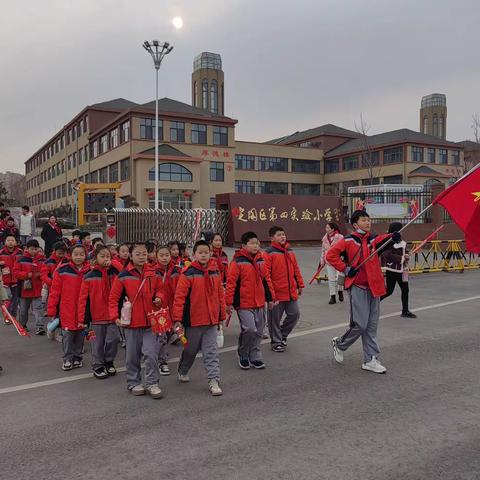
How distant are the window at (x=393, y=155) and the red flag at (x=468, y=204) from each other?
50996 mm

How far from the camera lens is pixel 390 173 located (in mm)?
54688

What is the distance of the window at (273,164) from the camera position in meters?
57.9

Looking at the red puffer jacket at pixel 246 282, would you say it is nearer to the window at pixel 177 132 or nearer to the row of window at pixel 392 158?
the window at pixel 177 132

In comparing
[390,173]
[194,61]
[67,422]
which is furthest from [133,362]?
[194,61]

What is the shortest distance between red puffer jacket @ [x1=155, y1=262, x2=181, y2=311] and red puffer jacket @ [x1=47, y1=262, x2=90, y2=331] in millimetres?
1141

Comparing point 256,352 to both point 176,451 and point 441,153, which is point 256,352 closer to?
point 176,451

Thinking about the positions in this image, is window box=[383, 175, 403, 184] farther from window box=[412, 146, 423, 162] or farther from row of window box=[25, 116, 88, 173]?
row of window box=[25, 116, 88, 173]

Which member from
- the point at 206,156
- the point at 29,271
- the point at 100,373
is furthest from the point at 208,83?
the point at 100,373

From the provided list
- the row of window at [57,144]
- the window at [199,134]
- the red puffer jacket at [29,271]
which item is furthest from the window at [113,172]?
the red puffer jacket at [29,271]

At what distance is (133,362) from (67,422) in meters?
0.93

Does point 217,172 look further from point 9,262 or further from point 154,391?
point 154,391

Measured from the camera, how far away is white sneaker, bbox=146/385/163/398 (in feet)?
15.6

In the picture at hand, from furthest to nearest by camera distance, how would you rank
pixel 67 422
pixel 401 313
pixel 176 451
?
pixel 401 313 < pixel 67 422 < pixel 176 451

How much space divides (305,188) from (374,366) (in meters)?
57.4
